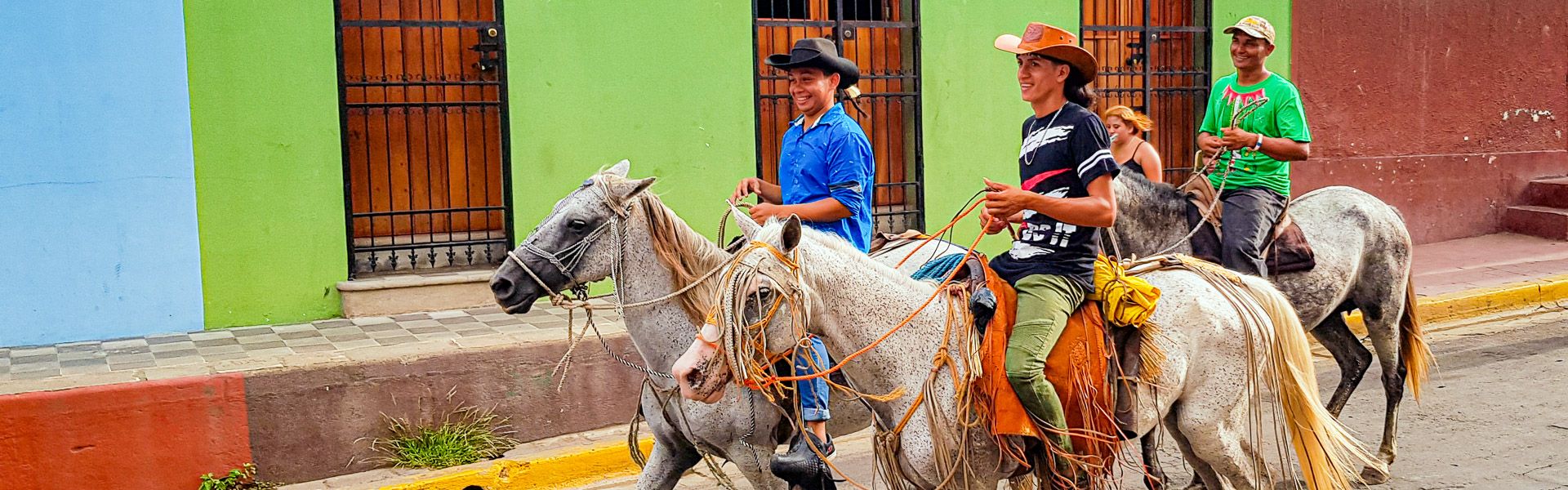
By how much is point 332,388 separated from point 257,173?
235cm

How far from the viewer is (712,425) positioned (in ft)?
14.8

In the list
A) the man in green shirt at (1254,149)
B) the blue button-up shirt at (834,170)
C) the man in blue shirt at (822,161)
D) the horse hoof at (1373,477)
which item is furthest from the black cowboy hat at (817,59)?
the horse hoof at (1373,477)

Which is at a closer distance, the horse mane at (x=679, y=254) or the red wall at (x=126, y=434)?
the horse mane at (x=679, y=254)

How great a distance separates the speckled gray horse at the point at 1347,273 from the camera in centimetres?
626

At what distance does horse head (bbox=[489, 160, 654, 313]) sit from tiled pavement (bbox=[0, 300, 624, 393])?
4.57ft

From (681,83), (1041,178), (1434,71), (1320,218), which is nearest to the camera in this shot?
(1041,178)

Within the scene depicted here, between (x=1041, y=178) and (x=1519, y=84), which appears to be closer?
(x=1041, y=178)

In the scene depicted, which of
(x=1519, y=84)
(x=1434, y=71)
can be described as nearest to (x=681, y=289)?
(x=1434, y=71)

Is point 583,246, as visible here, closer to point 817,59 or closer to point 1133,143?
point 817,59

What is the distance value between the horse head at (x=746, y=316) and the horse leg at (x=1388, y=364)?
3830mm

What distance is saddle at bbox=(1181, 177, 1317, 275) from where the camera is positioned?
630cm

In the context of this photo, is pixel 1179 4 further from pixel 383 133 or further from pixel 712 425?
pixel 712 425

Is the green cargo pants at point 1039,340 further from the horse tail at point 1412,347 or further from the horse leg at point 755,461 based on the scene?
the horse tail at point 1412,347

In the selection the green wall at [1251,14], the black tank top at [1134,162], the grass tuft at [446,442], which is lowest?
the grass tuft at [446,442]
